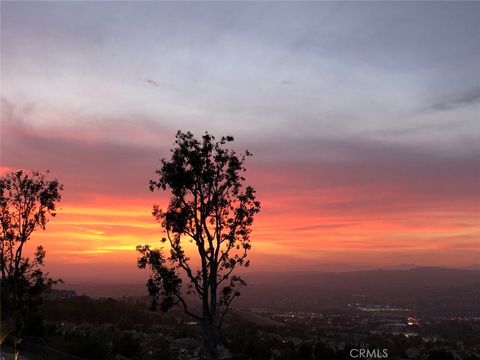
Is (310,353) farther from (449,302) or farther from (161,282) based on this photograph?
(449,302)

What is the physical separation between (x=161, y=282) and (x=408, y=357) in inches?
1266

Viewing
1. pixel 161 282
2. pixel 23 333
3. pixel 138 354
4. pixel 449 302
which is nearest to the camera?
pixel 161 282

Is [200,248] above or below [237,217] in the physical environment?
below

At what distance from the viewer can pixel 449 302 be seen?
167375 millimetres

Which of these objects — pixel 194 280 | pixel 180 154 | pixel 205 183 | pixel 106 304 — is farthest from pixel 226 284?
pixel 106 304

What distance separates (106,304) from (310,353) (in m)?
47.9

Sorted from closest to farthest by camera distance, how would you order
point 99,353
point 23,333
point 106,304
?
point 99,353 < point 23,333 < point 106,304

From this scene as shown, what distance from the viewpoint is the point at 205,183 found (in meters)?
25.2

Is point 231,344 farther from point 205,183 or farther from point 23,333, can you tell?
point 205,183

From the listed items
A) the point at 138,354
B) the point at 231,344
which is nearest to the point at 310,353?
the point at 231,344

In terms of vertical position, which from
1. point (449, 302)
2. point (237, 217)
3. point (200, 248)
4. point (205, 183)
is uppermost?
point (205, 183)

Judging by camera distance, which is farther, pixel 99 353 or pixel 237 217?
pixel 99 353

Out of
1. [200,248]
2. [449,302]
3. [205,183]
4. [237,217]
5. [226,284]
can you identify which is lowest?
[449,302]

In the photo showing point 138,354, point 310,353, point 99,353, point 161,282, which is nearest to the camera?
point 161,282
